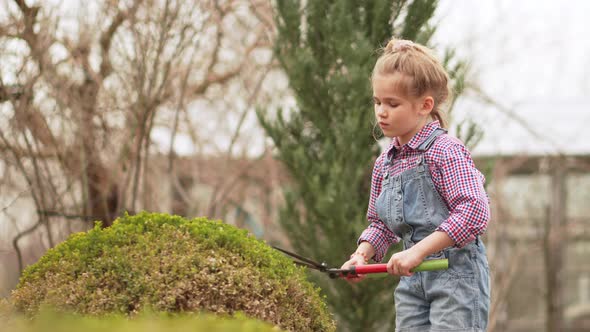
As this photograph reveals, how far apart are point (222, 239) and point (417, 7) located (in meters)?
3.28

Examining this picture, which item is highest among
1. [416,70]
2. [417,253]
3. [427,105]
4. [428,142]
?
[416,70]

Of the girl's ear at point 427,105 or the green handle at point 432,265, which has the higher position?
the girl's ear at point 427,105

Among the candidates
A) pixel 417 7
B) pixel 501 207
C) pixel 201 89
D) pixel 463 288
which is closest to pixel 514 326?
pixel 501 207

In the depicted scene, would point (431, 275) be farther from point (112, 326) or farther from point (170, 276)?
point (112, 326)

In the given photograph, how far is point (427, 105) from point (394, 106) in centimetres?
16

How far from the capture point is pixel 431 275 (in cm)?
291

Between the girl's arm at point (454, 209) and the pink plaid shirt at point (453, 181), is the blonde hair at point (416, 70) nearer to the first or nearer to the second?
the pink plaid shirt at point (453, 181)

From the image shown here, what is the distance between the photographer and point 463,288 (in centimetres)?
287

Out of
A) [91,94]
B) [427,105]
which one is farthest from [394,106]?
[91,94]

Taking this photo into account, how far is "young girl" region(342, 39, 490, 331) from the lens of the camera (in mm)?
2801

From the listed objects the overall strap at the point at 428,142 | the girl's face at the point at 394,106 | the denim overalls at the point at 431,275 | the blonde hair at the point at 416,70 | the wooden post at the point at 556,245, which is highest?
the blonde hair at the point at 416,70

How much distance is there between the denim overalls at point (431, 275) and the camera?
112 inches

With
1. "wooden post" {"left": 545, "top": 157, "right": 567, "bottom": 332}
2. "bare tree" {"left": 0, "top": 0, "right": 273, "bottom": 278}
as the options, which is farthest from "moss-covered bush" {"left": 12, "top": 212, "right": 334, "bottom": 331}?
"wooden post" {"left": 545, "top": 157, "right": 567, "bottom": 332}

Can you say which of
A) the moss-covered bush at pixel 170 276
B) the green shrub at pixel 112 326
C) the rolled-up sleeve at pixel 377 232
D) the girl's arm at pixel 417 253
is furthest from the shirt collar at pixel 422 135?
the green shrub at pixel 112 326
